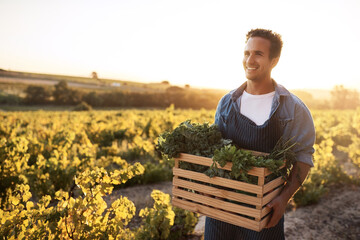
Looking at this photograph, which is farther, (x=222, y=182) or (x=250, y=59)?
(x=250, y=59)

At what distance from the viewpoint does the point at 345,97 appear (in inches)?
2645

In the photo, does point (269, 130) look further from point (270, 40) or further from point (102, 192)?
point (102, 192)

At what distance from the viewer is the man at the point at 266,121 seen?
6.16ft

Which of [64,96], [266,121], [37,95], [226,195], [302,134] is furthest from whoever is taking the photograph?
[64,96]

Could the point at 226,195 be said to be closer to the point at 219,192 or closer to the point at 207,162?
the point at 219,192

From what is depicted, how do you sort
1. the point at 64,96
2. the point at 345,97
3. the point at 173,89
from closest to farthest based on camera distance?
1. the point at 64,96
2. the point at 173,89
3. the point at 345,97

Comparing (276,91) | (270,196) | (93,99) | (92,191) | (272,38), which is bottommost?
(93,99)

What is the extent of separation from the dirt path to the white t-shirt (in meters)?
2.46

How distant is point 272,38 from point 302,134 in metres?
0.75

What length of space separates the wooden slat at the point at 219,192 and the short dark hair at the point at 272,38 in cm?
108

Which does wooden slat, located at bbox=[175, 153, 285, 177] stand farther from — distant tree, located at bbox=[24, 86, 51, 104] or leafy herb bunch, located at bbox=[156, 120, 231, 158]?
distant tree, located at bbox=[24, 86, 51, 104]

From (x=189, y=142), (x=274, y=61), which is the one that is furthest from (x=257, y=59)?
(x=189, y=142)

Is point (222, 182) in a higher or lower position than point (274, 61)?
lower

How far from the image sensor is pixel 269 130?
78.2 inches
